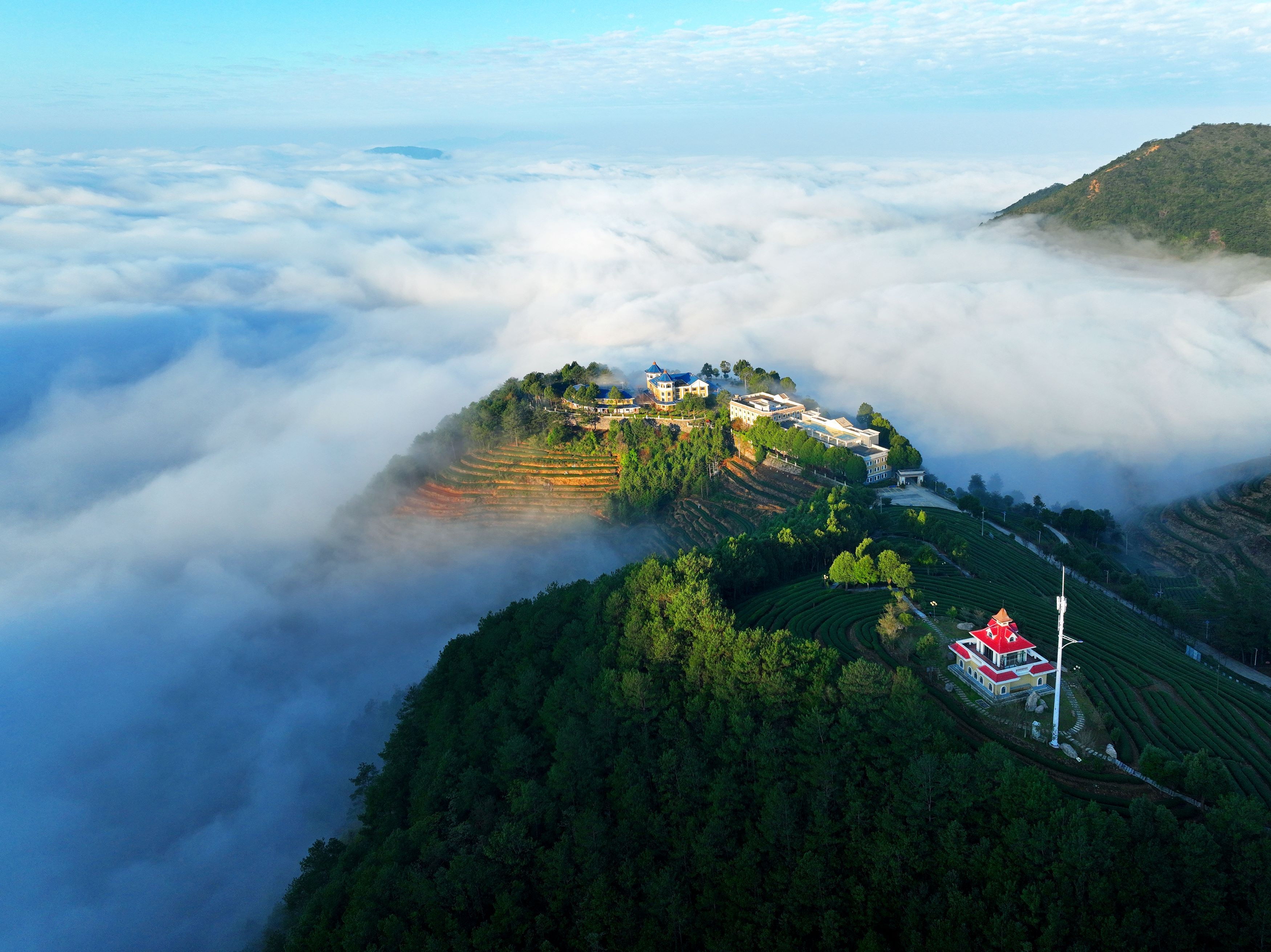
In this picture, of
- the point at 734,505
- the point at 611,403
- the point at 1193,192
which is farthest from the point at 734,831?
the point at 1193,192

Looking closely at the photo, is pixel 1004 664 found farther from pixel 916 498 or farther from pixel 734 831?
pixel 916 498

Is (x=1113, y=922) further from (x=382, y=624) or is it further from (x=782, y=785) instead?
(x=382, y=624)

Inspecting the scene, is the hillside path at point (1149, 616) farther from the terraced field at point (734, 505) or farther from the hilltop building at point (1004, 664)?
the hilltop building at point (1004, 664)

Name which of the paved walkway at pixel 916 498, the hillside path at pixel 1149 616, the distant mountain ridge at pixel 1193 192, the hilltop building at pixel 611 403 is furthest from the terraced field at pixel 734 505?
the distant mountain ridge at pixel 1193 192

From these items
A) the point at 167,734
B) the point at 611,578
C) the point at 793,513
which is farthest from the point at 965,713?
the point at 167,734

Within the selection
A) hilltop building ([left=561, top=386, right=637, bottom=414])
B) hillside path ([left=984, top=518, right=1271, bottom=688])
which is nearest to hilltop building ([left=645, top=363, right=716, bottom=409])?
hilltop building ([left=561, top=386, right=637, bottom=414])
